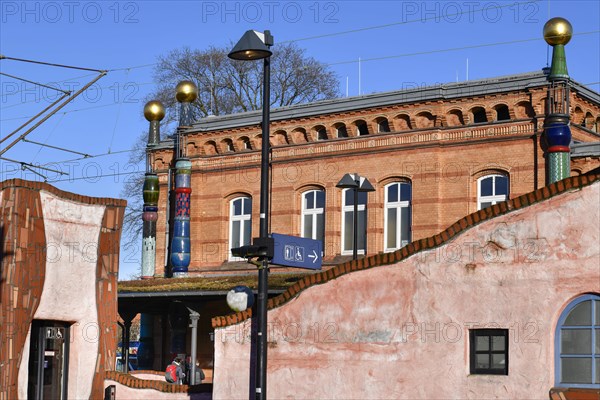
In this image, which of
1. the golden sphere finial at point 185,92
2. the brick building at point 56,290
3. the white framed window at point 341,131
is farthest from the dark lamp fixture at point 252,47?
the golden sphere finial at point 185,92

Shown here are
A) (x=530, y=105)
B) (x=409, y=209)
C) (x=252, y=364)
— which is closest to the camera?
(x=252, y=364)

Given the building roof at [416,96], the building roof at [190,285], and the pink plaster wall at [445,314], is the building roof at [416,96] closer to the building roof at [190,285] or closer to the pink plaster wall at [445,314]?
the building roof at [190,285]

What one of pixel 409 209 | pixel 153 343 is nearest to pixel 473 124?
pixel 409 209

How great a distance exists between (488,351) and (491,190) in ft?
44.9

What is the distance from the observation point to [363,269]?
16.5m

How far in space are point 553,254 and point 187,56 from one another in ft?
132

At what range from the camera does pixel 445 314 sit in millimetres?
15586

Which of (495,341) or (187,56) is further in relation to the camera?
(187,56)

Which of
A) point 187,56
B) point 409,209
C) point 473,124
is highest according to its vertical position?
point 187,56

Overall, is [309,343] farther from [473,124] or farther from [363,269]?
[473,124]

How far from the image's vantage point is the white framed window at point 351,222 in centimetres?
3081

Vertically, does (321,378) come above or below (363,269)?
below

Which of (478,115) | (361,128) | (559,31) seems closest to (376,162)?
(361,128)

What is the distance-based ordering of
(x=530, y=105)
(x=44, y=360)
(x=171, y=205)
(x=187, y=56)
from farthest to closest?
(x=187, y=56) → (x=171, y=205) → (x=530, y=105) → (x=44, y=360)
